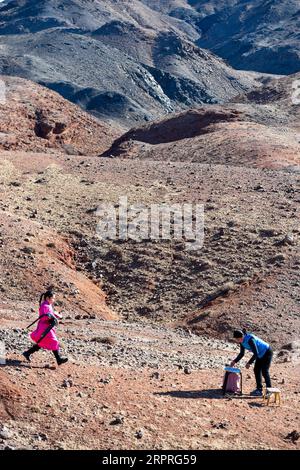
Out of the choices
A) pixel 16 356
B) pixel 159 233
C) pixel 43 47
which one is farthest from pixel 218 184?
pixel 43 47

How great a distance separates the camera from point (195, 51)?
97625 mm

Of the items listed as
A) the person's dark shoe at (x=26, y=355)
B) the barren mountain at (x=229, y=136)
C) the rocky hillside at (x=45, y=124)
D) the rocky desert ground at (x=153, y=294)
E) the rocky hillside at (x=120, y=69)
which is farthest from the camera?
the rocky hillside at (x=120, y=69)

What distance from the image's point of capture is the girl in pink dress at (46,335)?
1077cm

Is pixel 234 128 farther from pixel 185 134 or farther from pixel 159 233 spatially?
pixel 159 233

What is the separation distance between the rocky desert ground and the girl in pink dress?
173 mm

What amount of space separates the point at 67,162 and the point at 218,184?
6.55 metres

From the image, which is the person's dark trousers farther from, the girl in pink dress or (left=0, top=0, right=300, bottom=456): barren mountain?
the girl in pink dress

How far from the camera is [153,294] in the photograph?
1927 cm

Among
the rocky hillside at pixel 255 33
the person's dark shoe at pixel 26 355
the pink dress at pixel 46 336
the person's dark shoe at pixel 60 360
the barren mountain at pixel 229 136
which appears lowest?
the person's dark shoe at pixel 60 360

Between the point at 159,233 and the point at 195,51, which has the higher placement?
the point at 195,51

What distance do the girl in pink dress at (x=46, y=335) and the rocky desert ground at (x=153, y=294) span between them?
0.17 m

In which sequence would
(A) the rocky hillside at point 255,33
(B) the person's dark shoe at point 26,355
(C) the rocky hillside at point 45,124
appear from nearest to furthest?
(B) the person's dark shoe at point 26,355
(C) the rocky hillside at point 45,124
(A) the rocky hillside at point 255,33

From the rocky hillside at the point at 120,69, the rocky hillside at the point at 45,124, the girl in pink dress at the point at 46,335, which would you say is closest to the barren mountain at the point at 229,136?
the rocky hillside at the point at 45,124

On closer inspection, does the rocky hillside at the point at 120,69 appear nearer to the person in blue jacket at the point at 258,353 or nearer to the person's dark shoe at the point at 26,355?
the person in blue jacket at the point at 258,353
